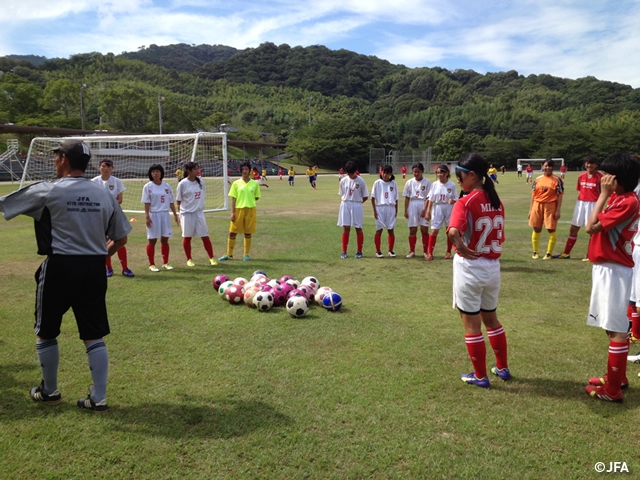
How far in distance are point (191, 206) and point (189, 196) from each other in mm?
214

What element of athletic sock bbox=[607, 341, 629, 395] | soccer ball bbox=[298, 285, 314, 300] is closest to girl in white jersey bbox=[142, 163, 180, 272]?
soccer ball bbox=[298, 285, 314, 300]

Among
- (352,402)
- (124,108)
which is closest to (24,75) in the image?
(124,108)

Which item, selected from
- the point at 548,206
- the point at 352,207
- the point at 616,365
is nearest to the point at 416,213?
the point at 352,207

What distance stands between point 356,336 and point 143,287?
14.2 feet

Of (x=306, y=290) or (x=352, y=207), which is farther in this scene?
(x=352, y=207)

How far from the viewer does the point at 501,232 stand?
14.9ft

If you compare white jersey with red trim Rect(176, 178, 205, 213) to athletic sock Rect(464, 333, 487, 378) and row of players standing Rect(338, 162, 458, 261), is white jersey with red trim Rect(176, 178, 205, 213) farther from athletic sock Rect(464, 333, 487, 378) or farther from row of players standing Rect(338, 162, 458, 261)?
athletic sock Rect(464, 333, 487, 378)

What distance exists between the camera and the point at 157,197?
9.74 meters

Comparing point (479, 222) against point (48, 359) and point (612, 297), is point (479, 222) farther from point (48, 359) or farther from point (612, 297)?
point (48, 359)

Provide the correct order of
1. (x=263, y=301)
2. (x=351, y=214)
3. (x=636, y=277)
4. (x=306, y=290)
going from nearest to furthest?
(x=636, y=277), (x=263, y=301), (x=306, y=290), (x=351, y=214)

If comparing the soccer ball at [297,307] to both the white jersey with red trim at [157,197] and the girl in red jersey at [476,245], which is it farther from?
the white jersey with red trim at [157,197]

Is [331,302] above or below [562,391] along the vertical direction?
above

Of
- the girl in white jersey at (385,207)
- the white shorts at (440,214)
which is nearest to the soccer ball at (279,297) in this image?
the girl in white jersey at (385,207)

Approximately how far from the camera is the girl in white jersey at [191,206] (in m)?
10.2
